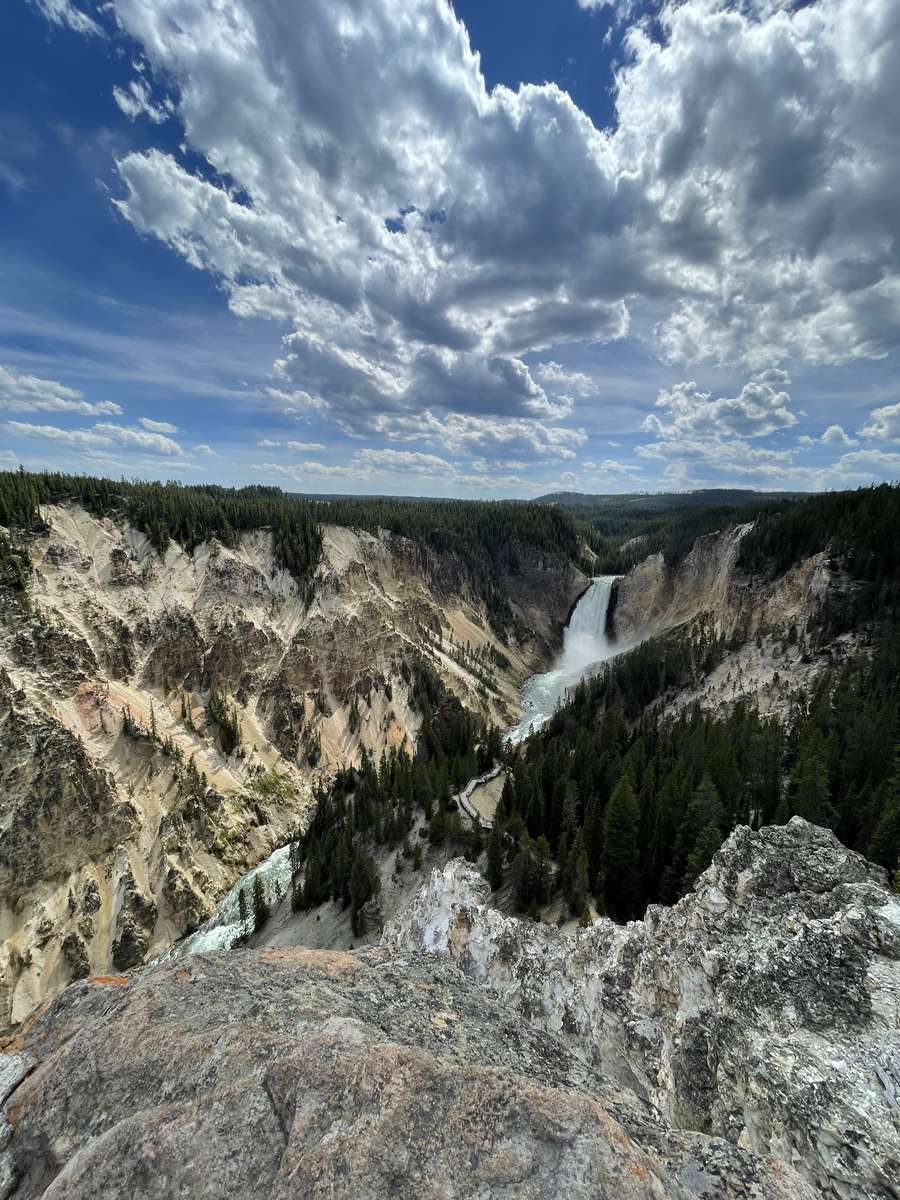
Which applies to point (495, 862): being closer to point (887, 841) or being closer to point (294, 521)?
point (887, 841)

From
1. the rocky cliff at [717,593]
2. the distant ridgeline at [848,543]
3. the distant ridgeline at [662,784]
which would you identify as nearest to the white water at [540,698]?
the distant ridgeline at [662,784]

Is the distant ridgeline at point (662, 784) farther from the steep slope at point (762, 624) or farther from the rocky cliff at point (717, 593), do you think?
the rocky cliff at point (717, 593)

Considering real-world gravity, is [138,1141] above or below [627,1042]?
above

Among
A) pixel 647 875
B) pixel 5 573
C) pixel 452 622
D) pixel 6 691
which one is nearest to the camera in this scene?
pixel 647 875

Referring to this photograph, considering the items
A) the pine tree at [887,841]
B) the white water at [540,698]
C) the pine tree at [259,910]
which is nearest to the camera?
the pine tree at [887,841]

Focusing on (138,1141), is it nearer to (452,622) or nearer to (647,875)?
(647,875)

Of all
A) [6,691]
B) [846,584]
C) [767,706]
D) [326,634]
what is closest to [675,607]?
[846,584]

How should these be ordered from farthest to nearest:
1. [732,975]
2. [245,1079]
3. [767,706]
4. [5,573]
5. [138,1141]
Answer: [767,706] < [5,573] < [732,975] < [245,1079] < [138,1141]

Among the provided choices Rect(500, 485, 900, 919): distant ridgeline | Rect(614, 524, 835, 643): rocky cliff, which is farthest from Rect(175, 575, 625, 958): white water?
Result: Rect(500, 485, 900, 919): distant ridgeline

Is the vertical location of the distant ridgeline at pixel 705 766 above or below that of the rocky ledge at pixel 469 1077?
below
